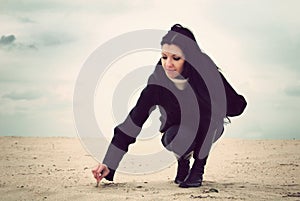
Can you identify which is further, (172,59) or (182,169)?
(182,169)

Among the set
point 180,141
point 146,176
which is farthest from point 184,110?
point 146,176

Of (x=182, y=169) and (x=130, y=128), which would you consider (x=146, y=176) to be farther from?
(x=130, y=128)

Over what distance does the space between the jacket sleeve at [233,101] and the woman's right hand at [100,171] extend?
3.76 feet

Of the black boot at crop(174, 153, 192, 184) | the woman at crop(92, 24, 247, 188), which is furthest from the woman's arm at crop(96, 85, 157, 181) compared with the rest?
the black boot at crop(174, 153, 192, 184)

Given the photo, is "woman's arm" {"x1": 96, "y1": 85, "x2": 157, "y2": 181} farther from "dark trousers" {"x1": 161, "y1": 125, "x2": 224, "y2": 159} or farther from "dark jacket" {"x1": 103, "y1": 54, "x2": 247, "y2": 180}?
"dark trousers" {"x1": 161, "y1": 125, "x2": 224, "y2": 159}

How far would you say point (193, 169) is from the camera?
400 centimetres

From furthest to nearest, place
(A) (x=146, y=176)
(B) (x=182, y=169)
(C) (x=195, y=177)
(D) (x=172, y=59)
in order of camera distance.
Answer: (A) (x=146, y=176)
(B) (x=182, y=169)
(C) (x=195, y=177)
(D) (x=172, y=59)

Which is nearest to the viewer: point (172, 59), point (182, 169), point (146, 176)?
point (172, 59)

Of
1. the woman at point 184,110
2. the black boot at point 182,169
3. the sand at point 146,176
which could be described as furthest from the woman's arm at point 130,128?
the black boot at point 182,169

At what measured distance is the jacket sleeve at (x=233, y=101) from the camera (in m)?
4.02

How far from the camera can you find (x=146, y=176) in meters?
5.21

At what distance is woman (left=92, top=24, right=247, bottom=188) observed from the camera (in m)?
3.89

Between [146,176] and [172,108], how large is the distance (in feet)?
4.64

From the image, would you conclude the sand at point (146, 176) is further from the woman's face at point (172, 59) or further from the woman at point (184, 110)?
the woman's face at point (172, 59)
